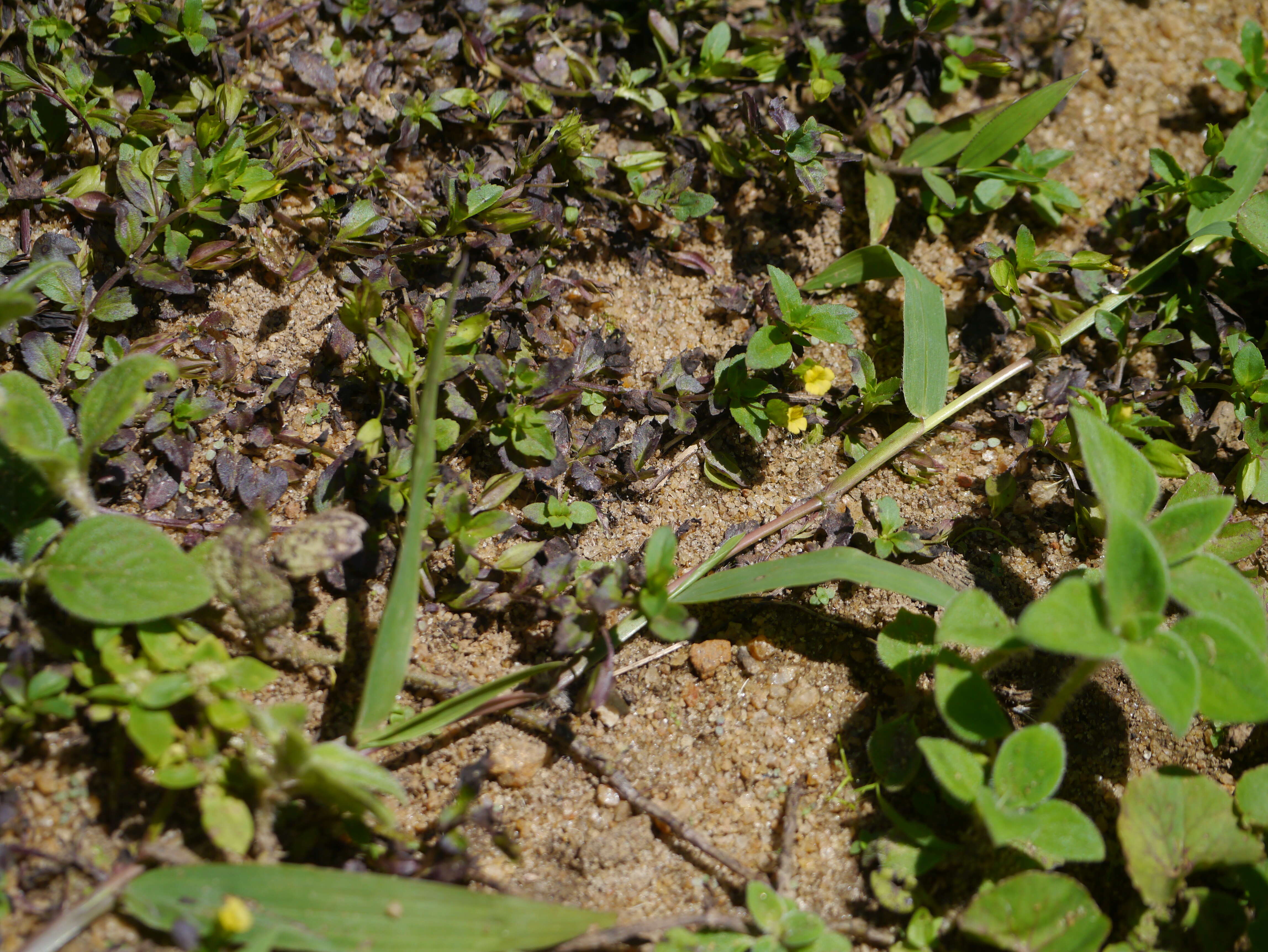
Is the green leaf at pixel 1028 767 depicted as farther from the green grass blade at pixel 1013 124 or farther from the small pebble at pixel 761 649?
the green grass blade at pixel 1013 124

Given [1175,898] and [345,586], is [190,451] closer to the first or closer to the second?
[345,586]

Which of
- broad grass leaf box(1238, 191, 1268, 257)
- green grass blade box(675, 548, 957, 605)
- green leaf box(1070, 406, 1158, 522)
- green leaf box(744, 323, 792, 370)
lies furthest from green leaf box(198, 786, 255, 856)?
broad grass leaf box(1238, 191, 1268, 257)

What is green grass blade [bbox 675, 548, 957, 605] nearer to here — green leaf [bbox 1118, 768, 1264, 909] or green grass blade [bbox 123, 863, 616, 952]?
green leaf [bbox 1118, 768, 1264, 909]

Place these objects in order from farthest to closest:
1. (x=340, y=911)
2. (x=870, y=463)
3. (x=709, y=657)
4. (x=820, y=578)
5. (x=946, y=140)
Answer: (x=946, y=140)
(x=870, y=463)
(x=709, y=657)
(x=820, y=578)
(x=340, y=911)

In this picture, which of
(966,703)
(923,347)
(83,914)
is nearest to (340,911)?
(83,914)

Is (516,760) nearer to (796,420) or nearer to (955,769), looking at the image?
(955,769)

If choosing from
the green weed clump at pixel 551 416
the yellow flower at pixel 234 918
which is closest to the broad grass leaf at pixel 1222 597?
the green weed clump at pixel 551 416
